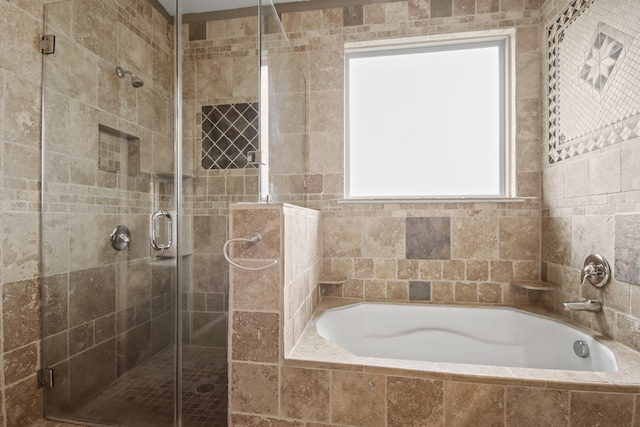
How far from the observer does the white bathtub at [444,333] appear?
5.81ft

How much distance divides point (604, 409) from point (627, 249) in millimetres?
696

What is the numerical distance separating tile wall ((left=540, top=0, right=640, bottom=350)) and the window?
1.06ft

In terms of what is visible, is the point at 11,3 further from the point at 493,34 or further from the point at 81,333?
the point at 493,34

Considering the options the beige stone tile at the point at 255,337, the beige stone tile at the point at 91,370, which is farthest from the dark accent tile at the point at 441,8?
the beige stone tile at the point at 91,370

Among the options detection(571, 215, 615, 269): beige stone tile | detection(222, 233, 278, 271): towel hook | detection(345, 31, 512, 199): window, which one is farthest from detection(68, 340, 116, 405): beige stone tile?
detection(571, 215, 615, 269): beige stone tile

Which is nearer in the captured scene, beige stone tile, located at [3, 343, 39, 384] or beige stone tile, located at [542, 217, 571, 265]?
beige stone tile, located at [3, 343, 39, 384]

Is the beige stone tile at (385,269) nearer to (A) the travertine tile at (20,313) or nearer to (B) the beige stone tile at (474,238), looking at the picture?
(B) the beige stone tile at (474,238)

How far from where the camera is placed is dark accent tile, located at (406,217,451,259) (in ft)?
6.86

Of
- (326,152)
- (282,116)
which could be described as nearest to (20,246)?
(282,116)

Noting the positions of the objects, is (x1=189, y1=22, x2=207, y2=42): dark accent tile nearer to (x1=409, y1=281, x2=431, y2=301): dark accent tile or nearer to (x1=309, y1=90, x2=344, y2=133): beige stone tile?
(x1=309, y1=90, x2=344, y2=133): beige stone tile

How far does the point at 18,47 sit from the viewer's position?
1.40 m

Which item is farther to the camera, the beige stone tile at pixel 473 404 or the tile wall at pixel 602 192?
the tile wall at pixel 602 192

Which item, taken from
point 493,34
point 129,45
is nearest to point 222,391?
point 129,45

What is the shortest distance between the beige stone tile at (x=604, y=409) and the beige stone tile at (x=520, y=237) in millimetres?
1074
